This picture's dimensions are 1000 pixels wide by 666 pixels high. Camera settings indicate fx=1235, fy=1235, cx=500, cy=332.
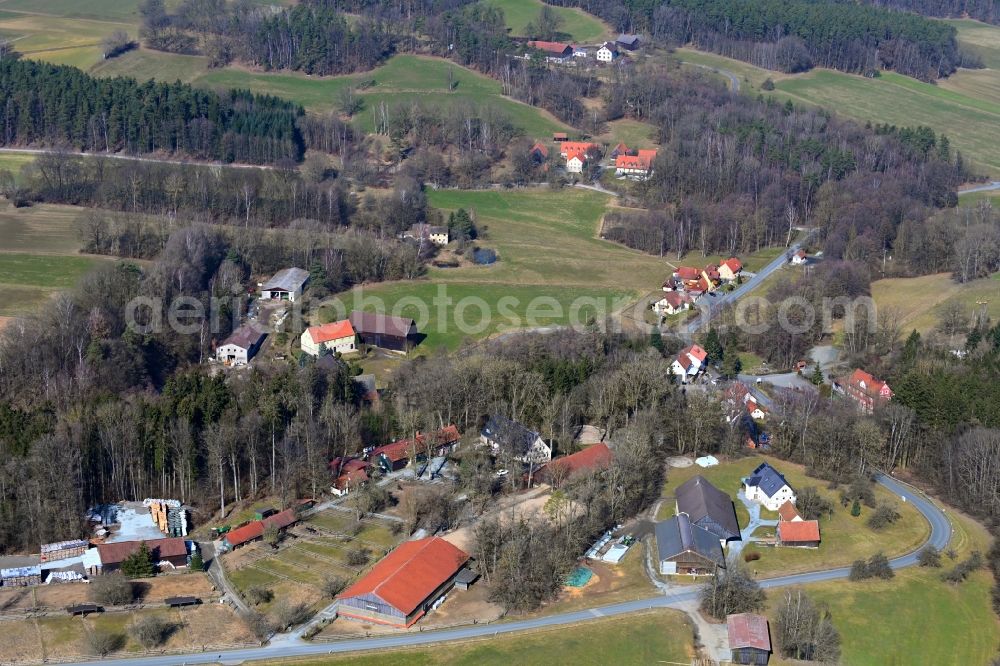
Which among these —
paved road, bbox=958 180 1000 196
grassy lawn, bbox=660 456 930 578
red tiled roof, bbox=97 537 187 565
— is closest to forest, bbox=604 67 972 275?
paved road, bbox=958 180 1000 196

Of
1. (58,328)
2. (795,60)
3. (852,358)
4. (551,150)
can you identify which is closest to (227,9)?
(551,150)

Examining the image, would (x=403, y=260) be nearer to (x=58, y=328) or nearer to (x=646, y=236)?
(x=646, y=236)

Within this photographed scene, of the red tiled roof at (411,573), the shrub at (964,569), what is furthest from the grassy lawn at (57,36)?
the shrub at (964,569)

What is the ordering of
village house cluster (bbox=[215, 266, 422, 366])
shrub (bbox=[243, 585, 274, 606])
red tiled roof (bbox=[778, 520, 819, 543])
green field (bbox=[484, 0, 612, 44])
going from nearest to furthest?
shrub (bbox=[243, 585, 274, 606]) < red tiled roof (bbox=[778, 520, 819, 543]) < village house cluster (bbox=[215, 266, 422, 366]) < green field (bbox=[484, 0, 612, 44])

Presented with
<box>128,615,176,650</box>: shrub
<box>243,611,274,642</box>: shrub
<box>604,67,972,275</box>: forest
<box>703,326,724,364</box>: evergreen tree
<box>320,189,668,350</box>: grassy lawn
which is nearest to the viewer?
<box>128,615,176,650</box>: shrub

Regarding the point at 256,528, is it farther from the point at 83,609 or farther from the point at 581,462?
the point at 581,462

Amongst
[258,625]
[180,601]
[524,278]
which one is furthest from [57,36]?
[258,625]

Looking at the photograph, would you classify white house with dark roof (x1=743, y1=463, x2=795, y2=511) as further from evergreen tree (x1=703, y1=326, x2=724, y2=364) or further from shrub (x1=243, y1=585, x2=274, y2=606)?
shrub (x1=243, y1=585, x2=274, y2=606)
